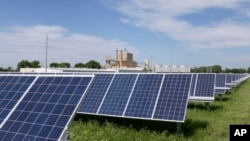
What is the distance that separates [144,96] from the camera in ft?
43.4

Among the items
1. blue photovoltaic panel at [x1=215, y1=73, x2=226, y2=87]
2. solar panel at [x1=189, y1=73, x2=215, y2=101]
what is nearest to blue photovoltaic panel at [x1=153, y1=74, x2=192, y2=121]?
solar panel at [x1=189, y1=73, x2=215, y2=101]

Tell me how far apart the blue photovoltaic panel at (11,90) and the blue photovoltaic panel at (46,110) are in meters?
0.22

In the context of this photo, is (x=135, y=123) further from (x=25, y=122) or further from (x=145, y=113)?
(x=25, y=122)

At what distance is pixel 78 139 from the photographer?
425 inches

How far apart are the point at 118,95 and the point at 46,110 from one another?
23.8ft

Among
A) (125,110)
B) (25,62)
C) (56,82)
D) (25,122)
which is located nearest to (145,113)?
(125,110)

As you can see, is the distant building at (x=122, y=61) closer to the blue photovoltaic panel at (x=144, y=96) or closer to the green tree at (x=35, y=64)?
the green tree at (x=35, y=64)

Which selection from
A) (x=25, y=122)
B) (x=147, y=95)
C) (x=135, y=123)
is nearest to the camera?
(x=25, y=122)

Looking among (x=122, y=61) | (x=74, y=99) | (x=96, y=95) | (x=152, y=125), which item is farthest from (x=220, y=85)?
(x=122, y=61)

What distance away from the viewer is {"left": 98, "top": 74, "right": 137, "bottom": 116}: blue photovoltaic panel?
13359 mm

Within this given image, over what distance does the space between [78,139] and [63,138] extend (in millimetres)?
4899

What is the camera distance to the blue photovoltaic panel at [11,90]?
7.43m

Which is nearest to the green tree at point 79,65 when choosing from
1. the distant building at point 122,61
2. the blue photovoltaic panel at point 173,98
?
the distant building at point 122,61

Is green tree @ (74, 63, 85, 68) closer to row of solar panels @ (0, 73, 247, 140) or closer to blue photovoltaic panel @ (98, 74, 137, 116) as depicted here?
row of solar panels @ (0, 73, 247, 140)
